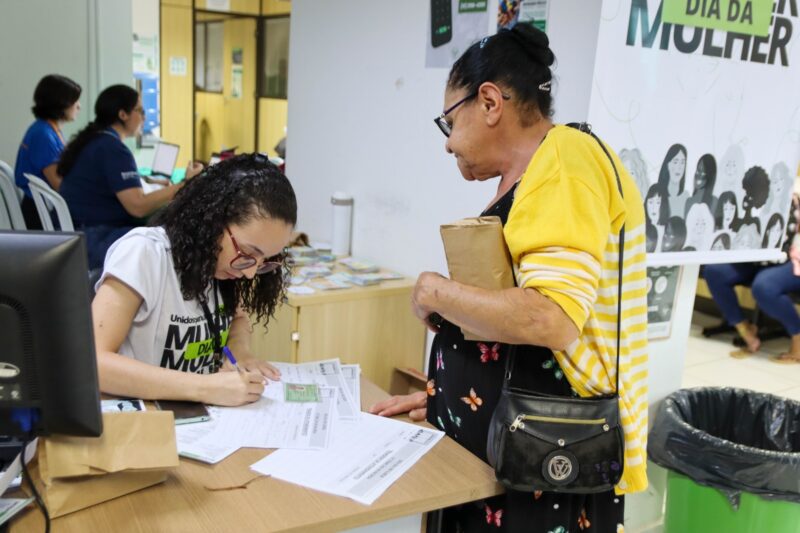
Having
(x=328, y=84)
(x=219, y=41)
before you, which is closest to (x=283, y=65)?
(x=219, y=41)

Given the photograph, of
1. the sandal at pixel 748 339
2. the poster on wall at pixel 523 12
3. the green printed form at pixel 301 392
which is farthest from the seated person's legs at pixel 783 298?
the green printed form at pixel 301 392

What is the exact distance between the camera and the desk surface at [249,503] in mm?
986

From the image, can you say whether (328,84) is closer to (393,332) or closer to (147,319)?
(393,332)

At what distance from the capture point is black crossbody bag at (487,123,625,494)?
1.14m

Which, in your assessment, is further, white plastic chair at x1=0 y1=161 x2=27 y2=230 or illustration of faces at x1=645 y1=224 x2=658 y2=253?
white plastic chair at x1=0 y1=161 x2=27 y2=230

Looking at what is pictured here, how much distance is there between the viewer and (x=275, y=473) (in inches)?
44.9

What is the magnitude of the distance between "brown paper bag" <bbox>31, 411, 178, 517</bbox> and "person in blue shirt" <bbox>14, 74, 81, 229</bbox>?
10.7ft

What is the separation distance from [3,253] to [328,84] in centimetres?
254

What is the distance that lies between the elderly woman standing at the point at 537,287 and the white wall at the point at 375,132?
933 millimetres

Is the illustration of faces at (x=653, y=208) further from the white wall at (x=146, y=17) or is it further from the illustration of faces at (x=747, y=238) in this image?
the white wall at (x=146, y=17)

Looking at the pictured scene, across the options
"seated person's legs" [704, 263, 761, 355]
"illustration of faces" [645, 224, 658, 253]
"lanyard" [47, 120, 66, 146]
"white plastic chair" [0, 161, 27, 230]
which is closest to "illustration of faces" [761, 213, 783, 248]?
"illustration of faces" [645, 224, 658, 253]

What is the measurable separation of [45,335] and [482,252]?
65 centimetres

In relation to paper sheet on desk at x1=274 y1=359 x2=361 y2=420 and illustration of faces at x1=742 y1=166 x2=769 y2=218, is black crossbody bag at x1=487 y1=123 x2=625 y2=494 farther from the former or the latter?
illustration of faces at x1=742 y1=166 x2=769 y2=218

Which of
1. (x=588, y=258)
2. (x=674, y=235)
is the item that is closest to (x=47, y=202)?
(x=674, y=235)
